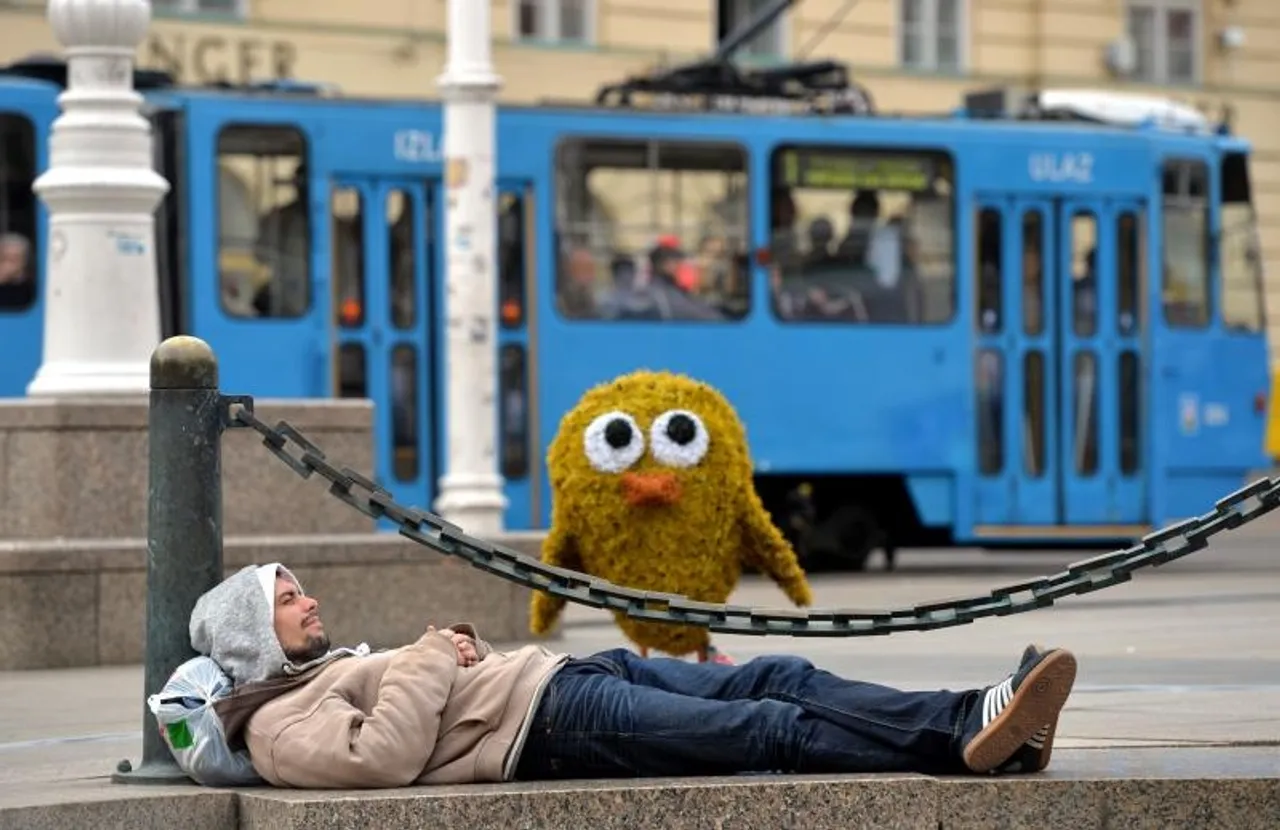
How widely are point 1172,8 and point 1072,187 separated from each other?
17.0m

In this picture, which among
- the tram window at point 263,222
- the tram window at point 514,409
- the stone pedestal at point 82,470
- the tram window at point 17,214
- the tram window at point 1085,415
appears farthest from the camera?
the tram window at point 1085,415

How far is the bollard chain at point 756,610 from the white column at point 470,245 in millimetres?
10614

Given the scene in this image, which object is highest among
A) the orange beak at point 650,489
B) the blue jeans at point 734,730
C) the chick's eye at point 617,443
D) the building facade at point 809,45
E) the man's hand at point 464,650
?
the building facade at point 809,45

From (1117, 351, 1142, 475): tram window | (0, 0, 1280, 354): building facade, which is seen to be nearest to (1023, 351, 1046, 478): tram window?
(1117, 351, 1142, 475): tram window

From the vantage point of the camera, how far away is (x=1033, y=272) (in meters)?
22.2

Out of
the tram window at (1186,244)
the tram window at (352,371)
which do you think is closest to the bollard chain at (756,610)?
the tram window at (352,371)

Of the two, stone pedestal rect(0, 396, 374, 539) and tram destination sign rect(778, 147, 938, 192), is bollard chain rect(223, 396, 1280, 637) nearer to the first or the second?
stone pedestal rect(0, 396, 374, 539)

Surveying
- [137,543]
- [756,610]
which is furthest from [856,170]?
[756,610]

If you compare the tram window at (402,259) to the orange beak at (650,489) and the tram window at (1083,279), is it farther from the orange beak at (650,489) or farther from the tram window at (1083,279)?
the orange beak at (650,489)

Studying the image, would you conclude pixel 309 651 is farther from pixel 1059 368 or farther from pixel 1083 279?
pixel 1083 279

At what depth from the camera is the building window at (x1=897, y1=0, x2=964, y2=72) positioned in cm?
3625

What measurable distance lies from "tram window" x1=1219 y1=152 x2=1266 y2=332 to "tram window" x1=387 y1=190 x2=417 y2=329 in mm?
6745

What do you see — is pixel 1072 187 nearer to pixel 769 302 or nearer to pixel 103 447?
pixel 769 302

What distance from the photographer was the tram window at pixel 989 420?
869 inches
